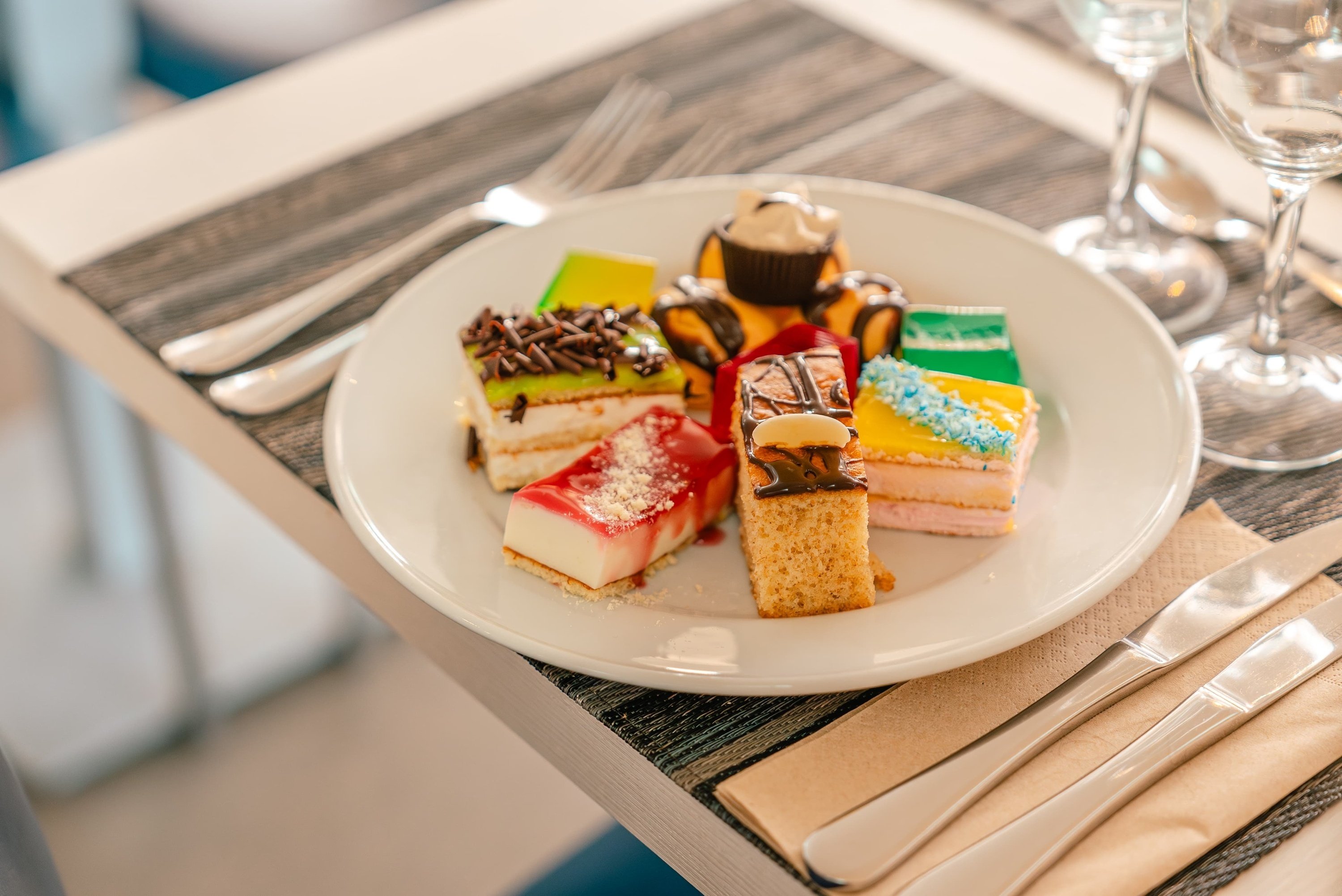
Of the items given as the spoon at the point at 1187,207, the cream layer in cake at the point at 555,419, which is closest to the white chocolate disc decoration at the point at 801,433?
the cream layer in cake at the point at 555,419

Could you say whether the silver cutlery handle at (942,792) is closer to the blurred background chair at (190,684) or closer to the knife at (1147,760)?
the knife at (1147,760)

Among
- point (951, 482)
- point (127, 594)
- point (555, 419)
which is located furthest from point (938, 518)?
point (127, 594)

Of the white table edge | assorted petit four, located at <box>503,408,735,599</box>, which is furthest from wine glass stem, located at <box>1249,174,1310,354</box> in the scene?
the white table edge

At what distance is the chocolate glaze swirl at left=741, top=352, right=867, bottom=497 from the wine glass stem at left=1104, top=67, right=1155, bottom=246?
0.63m

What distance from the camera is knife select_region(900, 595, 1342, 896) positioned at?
3.14 ft

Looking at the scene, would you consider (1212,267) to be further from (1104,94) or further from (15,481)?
(15,481)

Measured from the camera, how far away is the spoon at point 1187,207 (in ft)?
5.96

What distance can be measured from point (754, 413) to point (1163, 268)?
780mm

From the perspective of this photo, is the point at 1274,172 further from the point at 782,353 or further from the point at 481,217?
the point at 481,217

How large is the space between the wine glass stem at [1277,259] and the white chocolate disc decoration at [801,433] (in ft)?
1.87

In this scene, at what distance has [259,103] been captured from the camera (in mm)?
2184

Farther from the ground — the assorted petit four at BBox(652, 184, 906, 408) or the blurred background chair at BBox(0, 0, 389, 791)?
the assorted petit four at BBox(652, 184, 906, 408)

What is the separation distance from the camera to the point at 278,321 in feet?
5.44

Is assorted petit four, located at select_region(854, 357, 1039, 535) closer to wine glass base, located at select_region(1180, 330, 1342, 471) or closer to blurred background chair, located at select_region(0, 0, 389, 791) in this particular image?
wine glass base, located at select_region(1180, 330, 1342, 471)
